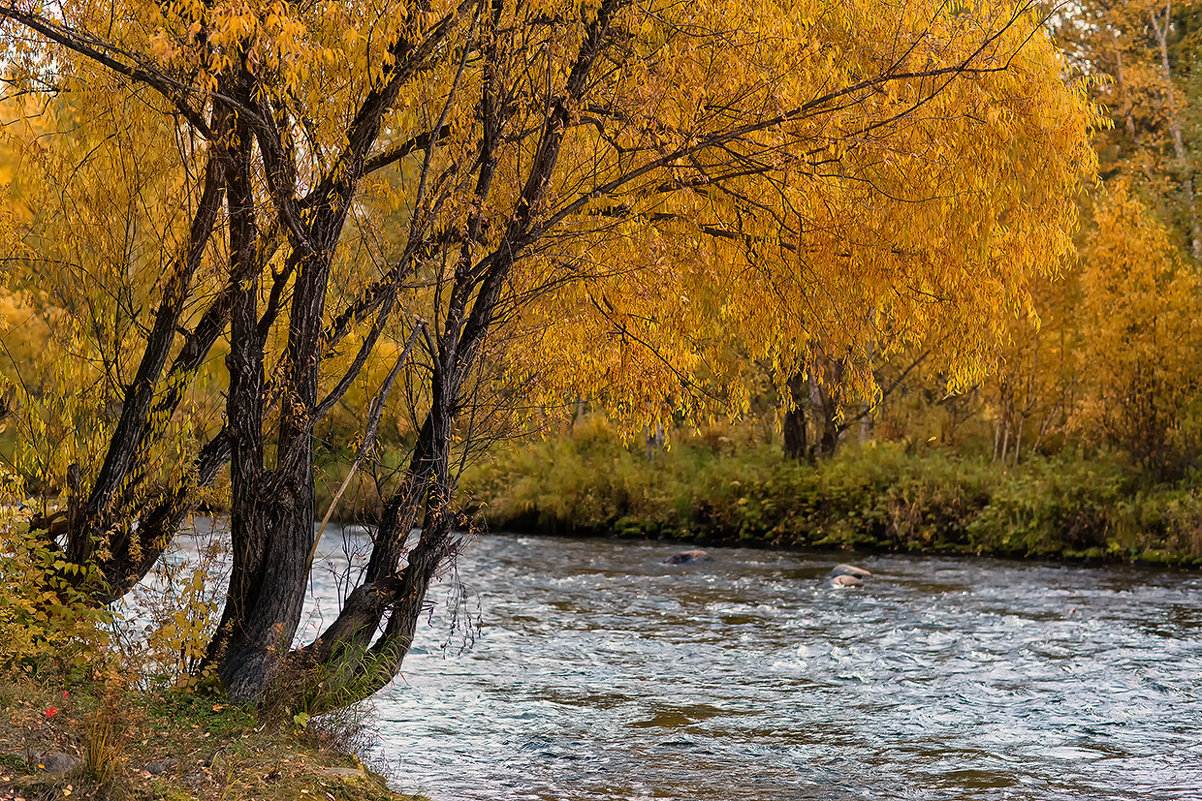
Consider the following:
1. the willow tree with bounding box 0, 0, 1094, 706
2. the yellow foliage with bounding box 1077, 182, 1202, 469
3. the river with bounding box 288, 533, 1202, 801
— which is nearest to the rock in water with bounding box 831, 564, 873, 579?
the river with bounding box 288, 533, 1202, 801

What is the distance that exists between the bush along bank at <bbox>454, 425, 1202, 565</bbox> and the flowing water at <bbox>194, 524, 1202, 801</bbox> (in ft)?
6.00

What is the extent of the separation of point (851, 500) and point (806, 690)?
38.3 feet

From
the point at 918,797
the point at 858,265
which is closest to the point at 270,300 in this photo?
the point at 858,265

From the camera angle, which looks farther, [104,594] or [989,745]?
[989,745]

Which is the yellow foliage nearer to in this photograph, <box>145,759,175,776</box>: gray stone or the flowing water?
the flowing water

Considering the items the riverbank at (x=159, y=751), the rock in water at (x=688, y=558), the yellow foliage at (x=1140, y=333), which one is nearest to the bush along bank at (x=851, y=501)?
the yellow foliage at (x=1140, y=333)

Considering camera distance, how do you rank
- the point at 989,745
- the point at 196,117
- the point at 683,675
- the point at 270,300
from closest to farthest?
the point at 196,117 < the point at 270,300 < the point at 989,745 < the point at 683,675

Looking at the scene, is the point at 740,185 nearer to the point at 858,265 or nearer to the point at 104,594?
the point at 858,265

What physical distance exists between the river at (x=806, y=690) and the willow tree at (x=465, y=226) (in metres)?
1.81

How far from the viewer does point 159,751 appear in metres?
5.89

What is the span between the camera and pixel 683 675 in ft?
36.9

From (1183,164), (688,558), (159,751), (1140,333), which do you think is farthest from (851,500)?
(159,751)

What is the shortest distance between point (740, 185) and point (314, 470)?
3.36m

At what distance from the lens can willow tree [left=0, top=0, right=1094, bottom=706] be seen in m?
6.81
